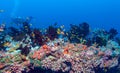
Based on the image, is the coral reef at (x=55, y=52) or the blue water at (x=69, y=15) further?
the blue water at (x=69, y=15)

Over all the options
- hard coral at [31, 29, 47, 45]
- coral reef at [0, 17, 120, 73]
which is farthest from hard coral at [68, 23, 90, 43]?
hard coral at [31, 29, 47, 45]

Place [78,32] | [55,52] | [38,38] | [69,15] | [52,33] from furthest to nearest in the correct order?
[69,15] → [78,32] → [52,33] → [38,38] → [55,52]

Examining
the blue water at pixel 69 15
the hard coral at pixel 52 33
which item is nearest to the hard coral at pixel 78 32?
the hard coral at pixel 52 33

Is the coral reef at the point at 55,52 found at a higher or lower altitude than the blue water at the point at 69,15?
lower

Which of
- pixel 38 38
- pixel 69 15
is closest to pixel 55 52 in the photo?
pixel 38 38

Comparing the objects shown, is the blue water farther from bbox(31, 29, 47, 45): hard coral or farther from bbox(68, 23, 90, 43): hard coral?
bbox(31, 29, 47, 45): hard coral

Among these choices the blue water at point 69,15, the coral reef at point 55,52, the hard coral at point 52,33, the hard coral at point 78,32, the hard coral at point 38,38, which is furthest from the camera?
the blue water at point 69,15

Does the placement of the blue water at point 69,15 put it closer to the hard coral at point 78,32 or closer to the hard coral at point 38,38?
the hard coral at point 78,32

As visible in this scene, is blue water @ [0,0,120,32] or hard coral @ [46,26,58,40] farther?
blue water @ [0,0,120,32]

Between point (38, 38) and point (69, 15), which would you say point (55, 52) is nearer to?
point (38, 38)

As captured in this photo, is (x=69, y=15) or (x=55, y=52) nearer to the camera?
(x=55, y=52)

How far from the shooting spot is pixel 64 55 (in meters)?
7.88

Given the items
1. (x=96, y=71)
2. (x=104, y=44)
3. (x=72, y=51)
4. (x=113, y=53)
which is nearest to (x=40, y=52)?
(x=72, y=51)

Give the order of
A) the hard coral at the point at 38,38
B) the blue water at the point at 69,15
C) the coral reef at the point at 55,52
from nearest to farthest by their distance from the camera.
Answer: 1. the coral reef at the point at 55,52
2. the hard coral at the point at 38,38
3. the blue water at the point at 69,15
